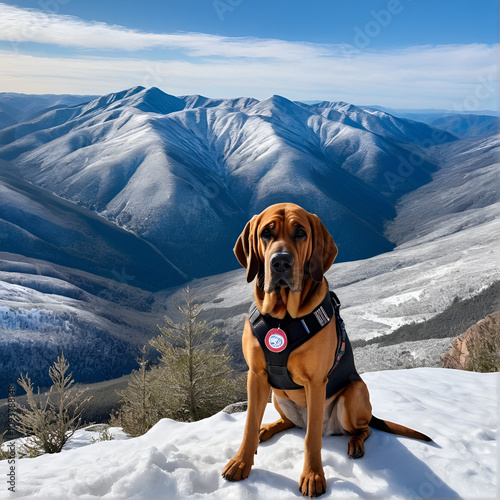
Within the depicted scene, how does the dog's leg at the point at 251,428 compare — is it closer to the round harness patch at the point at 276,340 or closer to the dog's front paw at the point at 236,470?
the dog's front paw at the point at 236,470

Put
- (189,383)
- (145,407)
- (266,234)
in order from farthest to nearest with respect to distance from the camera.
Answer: (145,407) → (189,383) → (266,234)

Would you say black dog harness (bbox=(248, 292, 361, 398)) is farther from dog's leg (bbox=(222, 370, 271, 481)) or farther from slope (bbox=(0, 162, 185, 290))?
slope (bbox=(0, 162, 185, 290))

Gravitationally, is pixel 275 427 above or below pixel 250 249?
below

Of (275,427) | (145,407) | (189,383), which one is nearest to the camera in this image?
(275,427)

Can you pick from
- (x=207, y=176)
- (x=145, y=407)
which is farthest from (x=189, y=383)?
(x=207, y=176)

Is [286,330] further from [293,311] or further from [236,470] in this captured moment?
[236,470]

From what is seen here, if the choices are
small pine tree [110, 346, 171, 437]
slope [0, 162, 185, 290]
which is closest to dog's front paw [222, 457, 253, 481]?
small pine tree [110, 346, 171, 437]

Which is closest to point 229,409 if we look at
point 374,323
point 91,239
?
point 374,323

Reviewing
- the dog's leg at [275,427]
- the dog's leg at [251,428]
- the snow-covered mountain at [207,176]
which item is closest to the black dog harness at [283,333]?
the dog's leg at [251,428]
